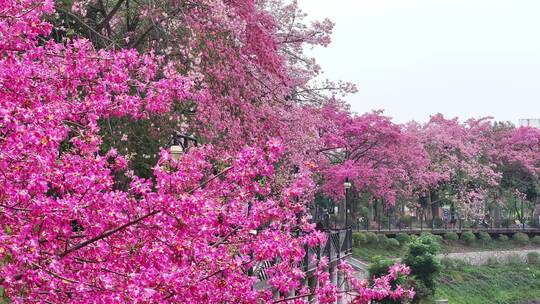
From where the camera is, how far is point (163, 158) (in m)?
5.99

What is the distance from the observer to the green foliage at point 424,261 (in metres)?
30.8

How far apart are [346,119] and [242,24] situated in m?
24.4

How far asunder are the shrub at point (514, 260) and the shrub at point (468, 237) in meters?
2.74

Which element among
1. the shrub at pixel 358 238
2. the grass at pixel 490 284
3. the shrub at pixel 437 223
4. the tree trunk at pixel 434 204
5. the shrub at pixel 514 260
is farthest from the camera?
the tree trunk at pixel 434 204

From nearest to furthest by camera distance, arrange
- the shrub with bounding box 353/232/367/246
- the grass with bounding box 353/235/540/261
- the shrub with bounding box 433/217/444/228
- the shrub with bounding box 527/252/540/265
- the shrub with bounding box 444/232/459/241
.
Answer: the grass with bounding box 353/235/540/261
the shrub with bounding box 353/232/367/246
the shrub with bounding box 527/252/540/265
the shrub with bounding box 444/232/459/241
the shrub with bounding box 433/217/444/228

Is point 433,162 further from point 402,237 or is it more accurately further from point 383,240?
point 383,240

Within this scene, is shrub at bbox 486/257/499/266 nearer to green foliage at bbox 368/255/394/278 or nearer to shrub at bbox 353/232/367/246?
shrub at bbox 353/232/367/246

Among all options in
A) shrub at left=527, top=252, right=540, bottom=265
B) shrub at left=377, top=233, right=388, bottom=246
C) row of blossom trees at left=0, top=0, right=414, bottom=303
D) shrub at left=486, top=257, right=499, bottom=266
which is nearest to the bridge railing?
row of blossom trees at left=0, top=0, right=414, bottom=303

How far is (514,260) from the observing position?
47.2 metres

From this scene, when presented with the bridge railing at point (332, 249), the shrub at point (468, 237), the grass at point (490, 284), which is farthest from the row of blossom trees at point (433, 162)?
the bridge railing at point (332, 249)

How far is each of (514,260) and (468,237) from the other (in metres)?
3.41

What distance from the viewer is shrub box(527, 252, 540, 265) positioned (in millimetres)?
47469

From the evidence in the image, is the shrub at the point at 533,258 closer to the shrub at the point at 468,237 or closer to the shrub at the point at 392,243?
the shrub at the point at 468,237

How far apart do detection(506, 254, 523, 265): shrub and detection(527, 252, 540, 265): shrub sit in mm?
684
